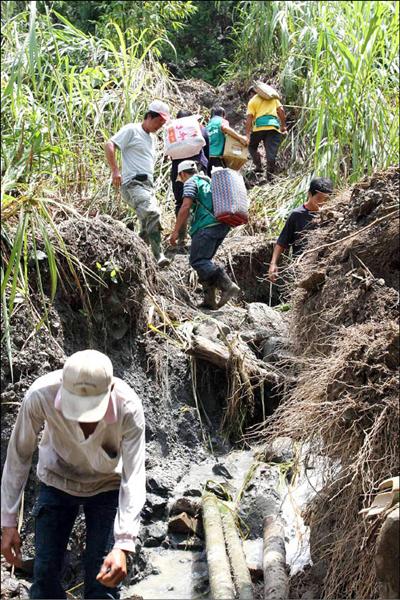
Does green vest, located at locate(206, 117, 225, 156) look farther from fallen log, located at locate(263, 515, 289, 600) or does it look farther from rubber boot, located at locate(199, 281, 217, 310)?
fallen log, located at locate(263, 515, 289, 600)

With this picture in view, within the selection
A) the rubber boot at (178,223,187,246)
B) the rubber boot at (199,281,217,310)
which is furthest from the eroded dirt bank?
the rubber boot at (178,223,187,246)

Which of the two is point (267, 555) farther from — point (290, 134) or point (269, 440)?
point (290, 134)

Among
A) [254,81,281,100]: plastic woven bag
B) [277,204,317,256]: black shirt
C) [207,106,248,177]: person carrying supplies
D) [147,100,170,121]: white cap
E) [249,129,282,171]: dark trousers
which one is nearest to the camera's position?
[277,204,317,256]: black shirt

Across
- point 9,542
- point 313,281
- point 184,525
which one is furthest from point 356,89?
point 9,542

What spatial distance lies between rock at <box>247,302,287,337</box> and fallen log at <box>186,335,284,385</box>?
0.55 metres

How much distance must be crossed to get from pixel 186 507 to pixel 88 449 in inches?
87.8

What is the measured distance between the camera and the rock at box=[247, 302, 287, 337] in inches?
298

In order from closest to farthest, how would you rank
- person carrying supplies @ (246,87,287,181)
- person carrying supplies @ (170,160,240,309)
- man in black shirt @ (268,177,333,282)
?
man in black shirt @ (268,177,333,282) < person carrying supplies @ (170,160,240,309) < person carrying supplies @ (246,87,287,181)

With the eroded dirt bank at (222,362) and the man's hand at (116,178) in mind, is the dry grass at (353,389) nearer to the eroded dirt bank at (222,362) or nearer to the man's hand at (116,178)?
the eroded dirt bank at (222,362)

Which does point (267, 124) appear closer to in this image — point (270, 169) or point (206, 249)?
point (270, 169)

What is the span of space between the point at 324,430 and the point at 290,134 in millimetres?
6623

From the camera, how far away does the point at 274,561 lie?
4.97m

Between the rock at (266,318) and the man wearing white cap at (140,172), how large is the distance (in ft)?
2.97

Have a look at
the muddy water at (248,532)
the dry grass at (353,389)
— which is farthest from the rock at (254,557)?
the dry grass at (353,389)
